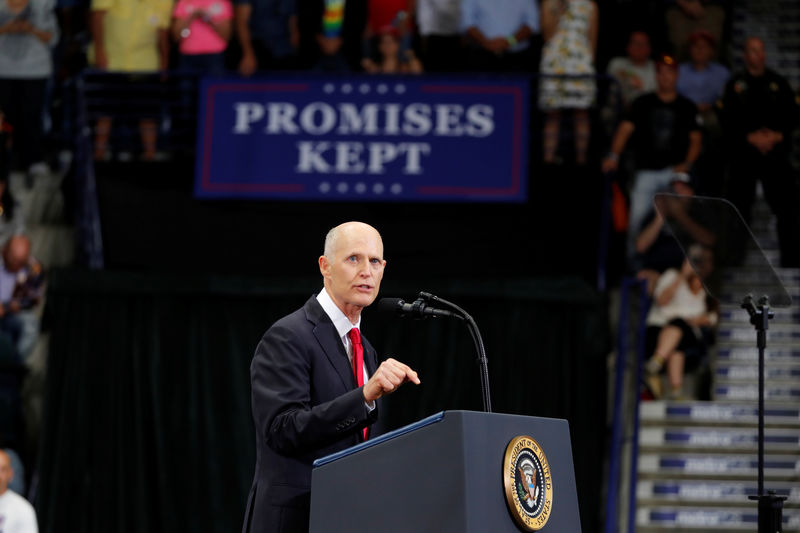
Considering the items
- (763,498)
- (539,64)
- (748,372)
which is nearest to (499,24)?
(539,64)

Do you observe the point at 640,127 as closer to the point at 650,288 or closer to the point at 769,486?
the point at 650,288

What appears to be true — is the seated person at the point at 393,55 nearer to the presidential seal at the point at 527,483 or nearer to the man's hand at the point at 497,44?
the man's hand at the point at 497,44

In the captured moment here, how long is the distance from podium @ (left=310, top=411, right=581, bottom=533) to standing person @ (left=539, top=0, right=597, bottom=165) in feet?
22.6

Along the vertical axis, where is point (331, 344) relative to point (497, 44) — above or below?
below

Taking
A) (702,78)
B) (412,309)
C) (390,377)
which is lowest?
(390,377)

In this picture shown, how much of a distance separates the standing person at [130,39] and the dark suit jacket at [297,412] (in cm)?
721

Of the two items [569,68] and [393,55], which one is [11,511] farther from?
[569,68]

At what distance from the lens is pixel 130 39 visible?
10203 millimetres

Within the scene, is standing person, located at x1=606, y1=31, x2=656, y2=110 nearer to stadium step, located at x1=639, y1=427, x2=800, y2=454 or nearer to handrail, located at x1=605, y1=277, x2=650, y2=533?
handrail, located at x1=605, y1=277, x2=650, y2=533

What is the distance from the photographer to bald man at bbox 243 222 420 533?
3.05m

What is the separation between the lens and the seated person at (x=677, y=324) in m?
9.10

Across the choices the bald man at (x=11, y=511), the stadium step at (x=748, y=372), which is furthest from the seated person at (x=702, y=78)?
the bald man at (x=11, y=511)

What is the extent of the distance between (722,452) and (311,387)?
252 inches

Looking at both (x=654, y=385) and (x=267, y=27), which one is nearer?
(x=654, y=385)
